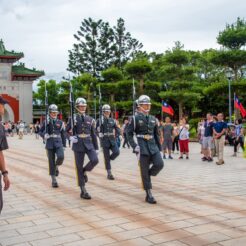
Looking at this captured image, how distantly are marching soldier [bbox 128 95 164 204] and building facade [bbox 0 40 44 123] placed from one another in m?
47.1

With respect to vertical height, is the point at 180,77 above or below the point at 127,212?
above

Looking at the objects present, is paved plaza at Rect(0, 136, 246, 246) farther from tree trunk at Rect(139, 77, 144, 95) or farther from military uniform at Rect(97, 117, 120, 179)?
tree trunk at Rect(139, 77, 144, 95)

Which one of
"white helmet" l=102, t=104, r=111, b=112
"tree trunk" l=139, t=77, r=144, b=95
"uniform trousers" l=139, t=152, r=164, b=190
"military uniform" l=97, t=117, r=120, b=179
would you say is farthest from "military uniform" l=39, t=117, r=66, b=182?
"tree trunk" l=139, t=77, r=144, b=95

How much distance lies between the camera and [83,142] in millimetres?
7879

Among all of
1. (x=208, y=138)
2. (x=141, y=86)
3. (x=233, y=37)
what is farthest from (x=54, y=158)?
(x=141, y=86)

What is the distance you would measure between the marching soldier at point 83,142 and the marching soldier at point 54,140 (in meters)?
1.03

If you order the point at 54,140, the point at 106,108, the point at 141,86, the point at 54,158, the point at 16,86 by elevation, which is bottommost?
the point at 54,158

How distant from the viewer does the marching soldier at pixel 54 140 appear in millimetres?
8984

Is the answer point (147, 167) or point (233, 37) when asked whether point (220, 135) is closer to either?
point (147, 167)

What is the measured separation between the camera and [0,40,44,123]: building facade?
5238 centimetres

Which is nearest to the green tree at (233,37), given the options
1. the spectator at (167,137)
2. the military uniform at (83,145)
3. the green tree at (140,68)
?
the green tree at (140,68)

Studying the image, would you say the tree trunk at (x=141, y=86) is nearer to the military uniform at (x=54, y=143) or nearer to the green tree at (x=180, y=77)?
the green tree at (x=180, y=77)

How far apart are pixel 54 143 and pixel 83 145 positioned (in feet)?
4.63

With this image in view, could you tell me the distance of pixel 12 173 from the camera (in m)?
11.7
